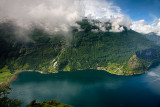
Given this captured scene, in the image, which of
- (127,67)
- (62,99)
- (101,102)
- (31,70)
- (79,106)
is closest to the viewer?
(79,106)

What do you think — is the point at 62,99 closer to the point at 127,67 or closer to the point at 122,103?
the point at 122,103

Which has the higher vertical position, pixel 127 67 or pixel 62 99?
pixel 127 67

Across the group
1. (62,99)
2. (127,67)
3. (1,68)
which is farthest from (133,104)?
(1,68)

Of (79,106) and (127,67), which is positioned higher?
(127,67)

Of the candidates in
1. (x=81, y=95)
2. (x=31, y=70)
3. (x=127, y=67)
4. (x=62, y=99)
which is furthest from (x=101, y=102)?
(x=31, y=70)

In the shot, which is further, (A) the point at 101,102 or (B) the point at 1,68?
(B) the point at 1,68

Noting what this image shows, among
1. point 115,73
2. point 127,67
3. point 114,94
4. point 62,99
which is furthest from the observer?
point 127,67

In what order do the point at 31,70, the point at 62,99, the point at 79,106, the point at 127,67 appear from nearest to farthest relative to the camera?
the point at 79,106, the point at 62,99, the point at 127,67, the point at 31,70

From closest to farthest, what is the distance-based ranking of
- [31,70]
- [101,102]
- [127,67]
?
[101,102]
[127,67]
[31,70]

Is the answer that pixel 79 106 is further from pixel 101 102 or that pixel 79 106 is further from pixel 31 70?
pixel 31 70
